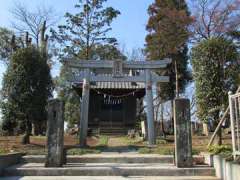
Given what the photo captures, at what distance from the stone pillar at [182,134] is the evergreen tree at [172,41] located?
58.2 ft

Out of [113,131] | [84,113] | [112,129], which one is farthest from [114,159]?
[112,129]

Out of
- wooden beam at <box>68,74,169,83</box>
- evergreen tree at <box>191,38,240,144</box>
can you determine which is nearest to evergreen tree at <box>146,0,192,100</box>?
wooden beam at <box>68,74,169,83</box>

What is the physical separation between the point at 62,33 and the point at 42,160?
65.8 feet

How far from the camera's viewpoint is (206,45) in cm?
1241

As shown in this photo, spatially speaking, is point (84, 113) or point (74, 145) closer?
point (74, 145)

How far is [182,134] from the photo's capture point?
384 inches

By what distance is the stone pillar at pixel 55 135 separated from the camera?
977 centimetres

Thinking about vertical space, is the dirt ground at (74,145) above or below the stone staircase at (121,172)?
above

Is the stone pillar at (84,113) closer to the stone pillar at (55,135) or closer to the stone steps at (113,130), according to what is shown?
the stone pillar at (55,135)

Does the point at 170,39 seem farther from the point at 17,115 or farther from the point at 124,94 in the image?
the point at 17,115

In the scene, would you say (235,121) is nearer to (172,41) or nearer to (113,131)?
(113,131)

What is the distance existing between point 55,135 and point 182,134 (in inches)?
144

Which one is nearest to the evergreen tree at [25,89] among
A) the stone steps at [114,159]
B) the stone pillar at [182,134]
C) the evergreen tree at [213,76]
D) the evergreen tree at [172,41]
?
the stone steps at [114,159]

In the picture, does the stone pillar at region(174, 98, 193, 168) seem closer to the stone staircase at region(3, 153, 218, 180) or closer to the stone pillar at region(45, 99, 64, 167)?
the stone staircase at region(3, 153, 218, 180)
